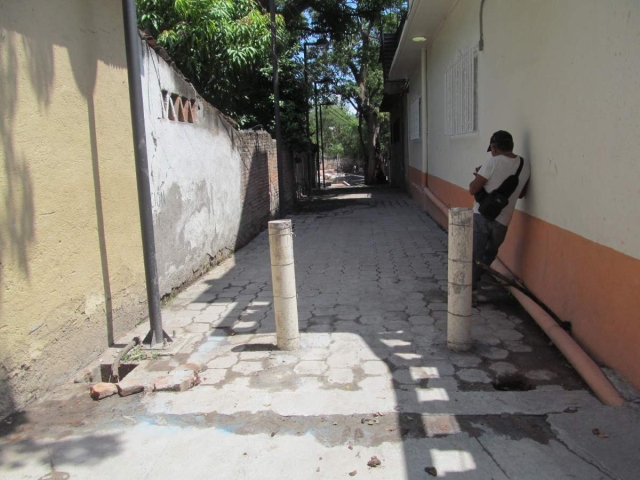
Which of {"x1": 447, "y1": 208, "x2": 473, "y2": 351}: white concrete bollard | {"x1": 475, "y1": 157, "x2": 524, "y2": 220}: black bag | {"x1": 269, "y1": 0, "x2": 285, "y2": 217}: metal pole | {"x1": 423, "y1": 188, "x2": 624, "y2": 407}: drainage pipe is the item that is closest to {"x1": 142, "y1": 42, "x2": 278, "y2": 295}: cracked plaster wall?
{"x1": 269, "y1": 0, "x2": 285, "y2": 217}: metal pole

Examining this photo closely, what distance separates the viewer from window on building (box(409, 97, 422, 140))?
12.7 m

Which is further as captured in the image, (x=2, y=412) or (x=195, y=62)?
(x=195, y=62)

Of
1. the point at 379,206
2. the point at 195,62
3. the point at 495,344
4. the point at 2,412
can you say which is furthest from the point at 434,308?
the point at 379,206

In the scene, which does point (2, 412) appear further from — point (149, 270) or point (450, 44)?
point (450, 44)

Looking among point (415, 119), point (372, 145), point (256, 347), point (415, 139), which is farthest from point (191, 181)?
point (372, 145)

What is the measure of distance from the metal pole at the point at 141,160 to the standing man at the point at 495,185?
2.88m

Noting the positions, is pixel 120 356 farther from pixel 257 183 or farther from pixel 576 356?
pixel 257 183

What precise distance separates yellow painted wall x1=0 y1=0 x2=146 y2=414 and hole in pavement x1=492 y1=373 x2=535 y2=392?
9.85 ft

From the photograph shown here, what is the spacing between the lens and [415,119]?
13.5 meters

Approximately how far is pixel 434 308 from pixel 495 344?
3.32 ft

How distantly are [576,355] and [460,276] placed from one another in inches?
36.6

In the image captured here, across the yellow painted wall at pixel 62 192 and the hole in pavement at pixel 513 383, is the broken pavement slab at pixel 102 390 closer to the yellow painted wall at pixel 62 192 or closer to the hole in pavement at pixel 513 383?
the yellow painted wall at pixel 62 192

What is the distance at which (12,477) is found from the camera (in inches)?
107

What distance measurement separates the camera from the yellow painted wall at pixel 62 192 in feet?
10.6
